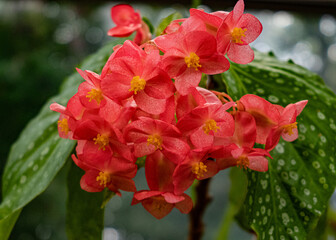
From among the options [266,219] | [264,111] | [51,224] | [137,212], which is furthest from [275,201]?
[51,224]

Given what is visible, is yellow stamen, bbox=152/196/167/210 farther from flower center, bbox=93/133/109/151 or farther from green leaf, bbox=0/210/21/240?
green leaf, bbox=0/210/21/240

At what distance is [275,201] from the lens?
0.45 meters

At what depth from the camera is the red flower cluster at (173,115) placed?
339mm

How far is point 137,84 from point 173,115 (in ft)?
0.16

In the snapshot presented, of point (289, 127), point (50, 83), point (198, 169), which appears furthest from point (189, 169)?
point (50, 83)

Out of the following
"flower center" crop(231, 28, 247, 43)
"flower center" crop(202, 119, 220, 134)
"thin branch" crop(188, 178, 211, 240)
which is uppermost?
"flower center" crop(231, 28, 247, 43)

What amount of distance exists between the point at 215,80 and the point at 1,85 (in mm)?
1232

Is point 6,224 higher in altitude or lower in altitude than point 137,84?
lower

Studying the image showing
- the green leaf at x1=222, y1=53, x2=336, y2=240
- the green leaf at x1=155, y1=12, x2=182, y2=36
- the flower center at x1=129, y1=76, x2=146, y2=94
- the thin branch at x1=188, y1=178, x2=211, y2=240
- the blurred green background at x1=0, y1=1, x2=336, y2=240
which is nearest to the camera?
the flower center at x1=129, y1=76, x2=146, y2=94

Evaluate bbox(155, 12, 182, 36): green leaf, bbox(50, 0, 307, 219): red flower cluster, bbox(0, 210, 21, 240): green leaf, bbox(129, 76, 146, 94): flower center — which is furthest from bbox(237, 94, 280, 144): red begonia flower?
bbox(0, 210, 21, 240): green leaf

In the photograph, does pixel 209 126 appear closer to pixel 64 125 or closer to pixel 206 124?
pixel 206 124

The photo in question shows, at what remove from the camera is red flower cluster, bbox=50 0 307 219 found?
339 mm

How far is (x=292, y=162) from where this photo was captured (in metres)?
0.48

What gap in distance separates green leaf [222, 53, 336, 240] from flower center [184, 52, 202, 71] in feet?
0.40
